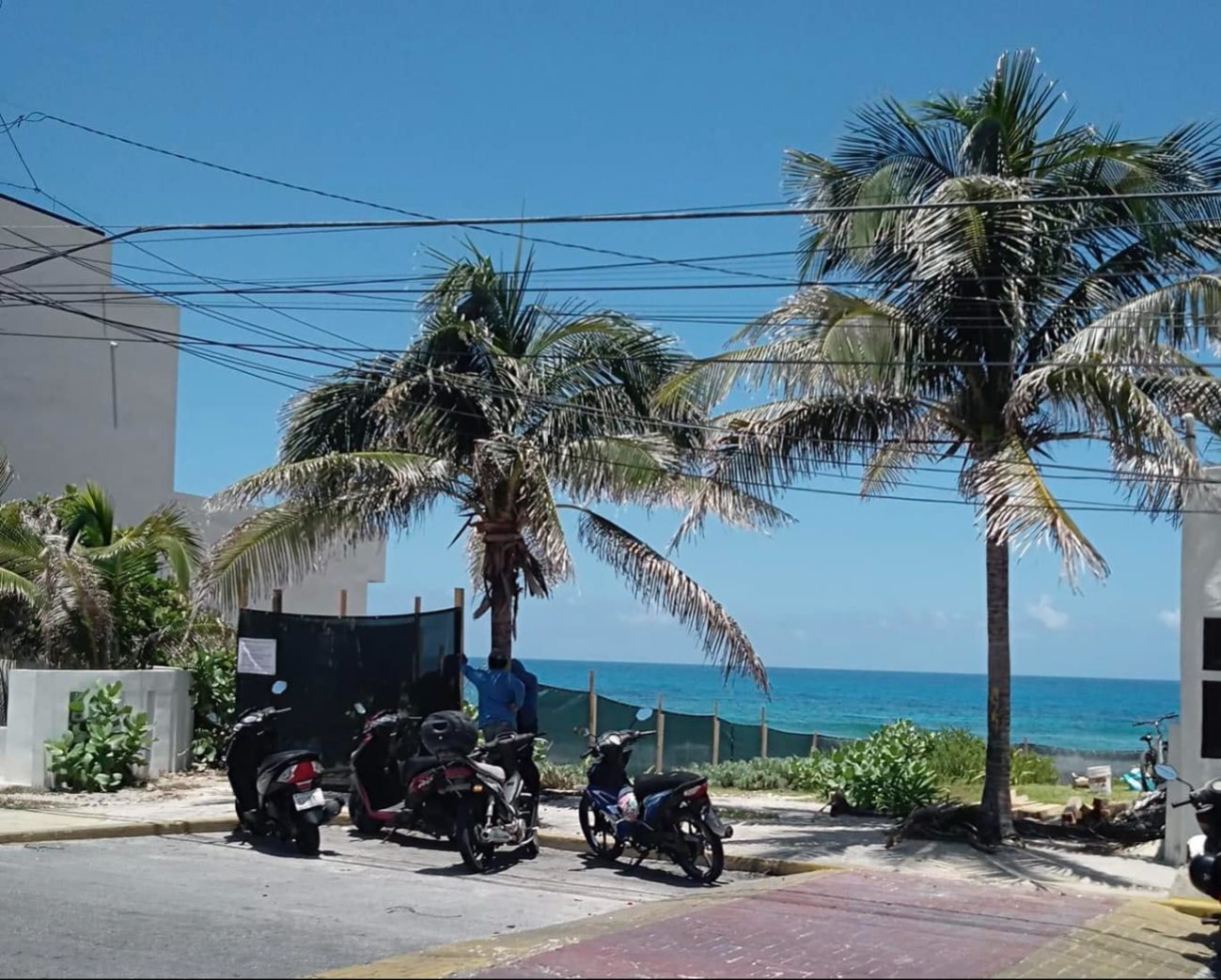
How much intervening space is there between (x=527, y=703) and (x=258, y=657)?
3.32 meters

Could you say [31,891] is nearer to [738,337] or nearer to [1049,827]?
[738,337]

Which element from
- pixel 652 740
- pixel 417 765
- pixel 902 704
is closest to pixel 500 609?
pixel 417 765

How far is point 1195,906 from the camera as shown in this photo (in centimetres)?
1041

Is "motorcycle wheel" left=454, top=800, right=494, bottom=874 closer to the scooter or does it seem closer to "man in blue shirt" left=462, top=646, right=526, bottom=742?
the scooter

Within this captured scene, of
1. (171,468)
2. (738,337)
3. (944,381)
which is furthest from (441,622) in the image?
(171,468)

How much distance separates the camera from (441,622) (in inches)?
617

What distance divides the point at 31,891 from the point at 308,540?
6758 mm

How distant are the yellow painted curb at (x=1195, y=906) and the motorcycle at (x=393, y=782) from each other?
579cm

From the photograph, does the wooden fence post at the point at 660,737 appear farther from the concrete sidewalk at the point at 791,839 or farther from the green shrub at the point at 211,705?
the green shrub at the point at 211,705

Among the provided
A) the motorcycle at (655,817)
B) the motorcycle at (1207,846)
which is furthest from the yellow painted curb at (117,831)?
the motorcycle at (1207,846)

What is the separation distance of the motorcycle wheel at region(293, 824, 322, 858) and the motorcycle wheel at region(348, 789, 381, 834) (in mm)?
1295

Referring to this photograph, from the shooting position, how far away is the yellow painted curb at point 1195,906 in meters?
10.2

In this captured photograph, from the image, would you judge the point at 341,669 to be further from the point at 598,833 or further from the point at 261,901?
the point at 261,901

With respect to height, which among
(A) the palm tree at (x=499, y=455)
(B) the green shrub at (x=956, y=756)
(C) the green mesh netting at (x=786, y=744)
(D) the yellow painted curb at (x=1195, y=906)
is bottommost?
(C) the green mesh netting at (x=786, y=744)
